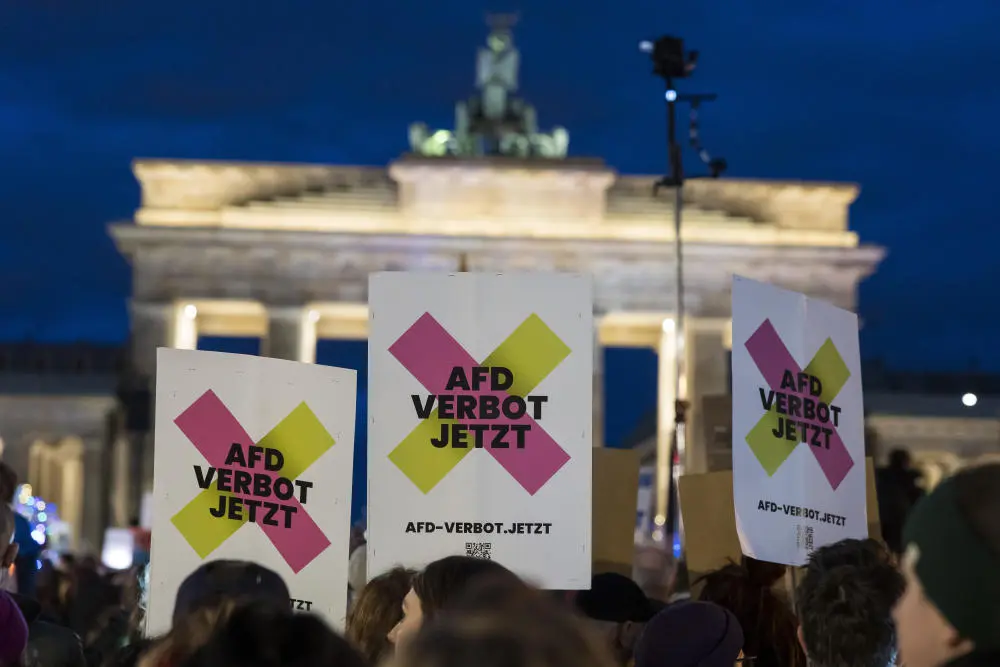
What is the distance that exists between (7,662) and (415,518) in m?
2.34

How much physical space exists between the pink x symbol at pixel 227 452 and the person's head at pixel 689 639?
221 centimetres

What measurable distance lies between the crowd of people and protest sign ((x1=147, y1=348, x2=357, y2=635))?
0.56 meters

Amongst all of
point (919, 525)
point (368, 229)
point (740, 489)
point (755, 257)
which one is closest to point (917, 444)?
point (755, 257)

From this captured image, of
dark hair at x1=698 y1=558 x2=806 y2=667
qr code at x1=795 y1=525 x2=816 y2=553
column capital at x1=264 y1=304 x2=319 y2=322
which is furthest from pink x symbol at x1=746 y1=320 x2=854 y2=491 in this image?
column capital at x1=264 y1=304 x2=319 y2=322

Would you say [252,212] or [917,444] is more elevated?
[252,212]

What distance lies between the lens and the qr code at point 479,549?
25.1ft

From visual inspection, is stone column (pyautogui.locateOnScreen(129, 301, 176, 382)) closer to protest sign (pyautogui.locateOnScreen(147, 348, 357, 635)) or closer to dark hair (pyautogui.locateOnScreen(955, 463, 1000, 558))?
protest sign (pyautogui.locateOnScreen(147, 348, 357, 635))

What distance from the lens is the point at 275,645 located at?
3195mm

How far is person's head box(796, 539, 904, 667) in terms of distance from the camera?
5805 millimetres

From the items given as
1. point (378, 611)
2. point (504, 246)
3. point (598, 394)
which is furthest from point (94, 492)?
point (378, 611)

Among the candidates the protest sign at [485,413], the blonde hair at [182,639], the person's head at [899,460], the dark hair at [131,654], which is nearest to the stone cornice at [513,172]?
the person's head at [899,460]

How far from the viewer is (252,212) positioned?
6141 cm

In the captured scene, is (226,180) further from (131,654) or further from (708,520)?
(131,654)

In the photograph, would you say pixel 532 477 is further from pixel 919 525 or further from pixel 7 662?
pixel 919 525
